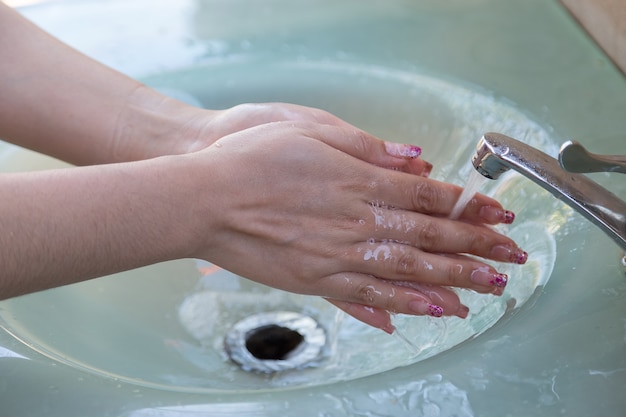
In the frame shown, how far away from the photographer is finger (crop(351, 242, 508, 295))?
21.7 inches

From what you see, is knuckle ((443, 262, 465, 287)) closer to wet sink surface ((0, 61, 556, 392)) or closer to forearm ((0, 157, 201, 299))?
wet sink surface ((0, 61, 556, 392))

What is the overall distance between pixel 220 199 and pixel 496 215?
205 millimetres

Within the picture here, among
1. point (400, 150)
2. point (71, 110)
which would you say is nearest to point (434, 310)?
point (400, 150)

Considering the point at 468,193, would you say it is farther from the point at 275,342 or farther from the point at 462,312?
the point at 275,342

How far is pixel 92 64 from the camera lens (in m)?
0.68

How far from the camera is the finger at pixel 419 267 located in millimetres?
552

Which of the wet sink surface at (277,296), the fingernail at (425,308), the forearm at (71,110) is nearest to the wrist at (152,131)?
the forearm at (71,110)

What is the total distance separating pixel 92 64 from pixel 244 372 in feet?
0.95

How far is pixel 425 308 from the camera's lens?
0.55 m

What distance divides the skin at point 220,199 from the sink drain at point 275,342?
0.34 ft

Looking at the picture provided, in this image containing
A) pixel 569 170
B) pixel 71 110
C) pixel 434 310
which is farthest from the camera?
pixel 71 110

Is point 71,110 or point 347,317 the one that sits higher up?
point 71,110

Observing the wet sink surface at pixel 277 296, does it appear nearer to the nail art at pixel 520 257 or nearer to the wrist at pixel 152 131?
the nail art at pixel 520 257

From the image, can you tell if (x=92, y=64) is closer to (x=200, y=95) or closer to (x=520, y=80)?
(x=200, y=95)
